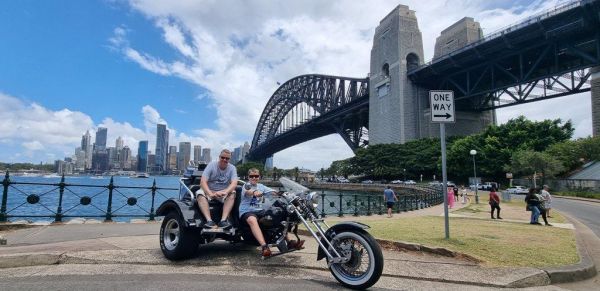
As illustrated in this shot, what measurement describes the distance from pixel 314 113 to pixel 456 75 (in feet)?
155

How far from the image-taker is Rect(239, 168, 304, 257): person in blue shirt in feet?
15.6

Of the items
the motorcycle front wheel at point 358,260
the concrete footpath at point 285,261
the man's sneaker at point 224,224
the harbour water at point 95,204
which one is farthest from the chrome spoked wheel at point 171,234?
the motorcycle front wheel at point 358,260

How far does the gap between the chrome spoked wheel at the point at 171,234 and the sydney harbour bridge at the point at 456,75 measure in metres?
53.3

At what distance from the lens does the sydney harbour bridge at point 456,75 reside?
49.3 m

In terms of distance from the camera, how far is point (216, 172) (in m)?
5.57

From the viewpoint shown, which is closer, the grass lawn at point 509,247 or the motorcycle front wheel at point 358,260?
the motorcycle front wheel at point 358,260

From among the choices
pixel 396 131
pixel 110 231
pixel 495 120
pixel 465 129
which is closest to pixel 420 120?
pixel 396 131

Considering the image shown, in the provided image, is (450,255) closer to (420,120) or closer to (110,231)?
(110,231)

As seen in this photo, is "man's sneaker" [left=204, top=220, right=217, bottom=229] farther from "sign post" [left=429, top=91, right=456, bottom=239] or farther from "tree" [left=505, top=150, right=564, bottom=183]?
"tree" [left=505, top=150, right=564, bottom=183]

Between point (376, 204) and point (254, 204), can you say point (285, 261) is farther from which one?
point (376, 204)

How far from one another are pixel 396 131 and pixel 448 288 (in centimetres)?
7148

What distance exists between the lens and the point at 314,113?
109 metres

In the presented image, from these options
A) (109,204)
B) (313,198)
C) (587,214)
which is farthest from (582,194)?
(313,198)

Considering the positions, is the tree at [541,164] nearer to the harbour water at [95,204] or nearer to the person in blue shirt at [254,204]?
the harbour water at [95,204]
